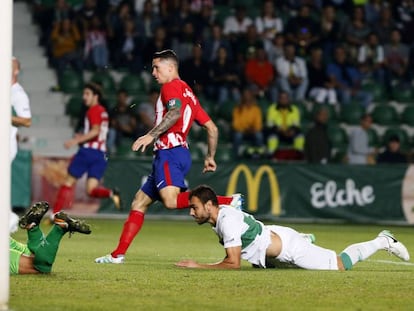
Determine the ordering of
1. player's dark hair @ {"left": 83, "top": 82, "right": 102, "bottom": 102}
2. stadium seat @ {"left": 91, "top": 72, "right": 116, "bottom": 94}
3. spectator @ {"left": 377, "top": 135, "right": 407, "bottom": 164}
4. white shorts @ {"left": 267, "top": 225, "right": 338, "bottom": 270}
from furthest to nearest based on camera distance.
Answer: stadium seat @ {"left": 91, "top": 72, "right": 116, "bottom": 94} → spectator @ {"left": 377, "top": 135, "right": 407, "bottom": 164} → player's dark hair @ {"left": 83, "top": 82, "right": 102, "bottom": 102} → white shorts @ {"left": 267, "top": 225, "right": 338, "bottom": 270}

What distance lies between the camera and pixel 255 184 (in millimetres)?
20984

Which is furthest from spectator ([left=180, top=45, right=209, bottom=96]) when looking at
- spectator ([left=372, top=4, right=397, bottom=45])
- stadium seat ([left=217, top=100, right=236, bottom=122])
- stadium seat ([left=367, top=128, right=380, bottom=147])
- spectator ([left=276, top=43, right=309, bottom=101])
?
spectator ([left=372, top=4, right=397, bottom=45])

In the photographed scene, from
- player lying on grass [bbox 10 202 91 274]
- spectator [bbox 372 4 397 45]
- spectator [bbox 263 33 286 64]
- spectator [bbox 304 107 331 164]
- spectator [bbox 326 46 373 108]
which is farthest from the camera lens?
spectator [bbox 372 4 397 45]

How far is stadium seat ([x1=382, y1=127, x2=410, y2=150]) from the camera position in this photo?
23.9 metres

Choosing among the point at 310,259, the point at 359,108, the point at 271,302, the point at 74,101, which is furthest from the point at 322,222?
the point at 271,302

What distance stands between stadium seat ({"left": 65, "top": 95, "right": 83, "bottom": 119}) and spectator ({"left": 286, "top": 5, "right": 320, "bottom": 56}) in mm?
4642

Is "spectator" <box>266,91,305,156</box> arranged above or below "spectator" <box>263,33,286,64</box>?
below

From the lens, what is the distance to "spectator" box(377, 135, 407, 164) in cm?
2212

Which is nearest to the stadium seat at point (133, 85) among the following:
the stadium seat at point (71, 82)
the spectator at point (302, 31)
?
the stadium seat at point (71, 82)

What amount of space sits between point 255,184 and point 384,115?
494cm

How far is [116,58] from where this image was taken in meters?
25.5

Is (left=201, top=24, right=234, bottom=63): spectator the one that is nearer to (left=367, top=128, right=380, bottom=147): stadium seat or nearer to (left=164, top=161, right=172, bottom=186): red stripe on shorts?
(left=367, top=128, right=380, bottom=147): stadium seat

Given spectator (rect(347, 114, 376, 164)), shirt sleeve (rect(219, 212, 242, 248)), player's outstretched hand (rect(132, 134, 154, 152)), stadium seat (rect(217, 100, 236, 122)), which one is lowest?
spectator (rect(347, 114, 376, 164))

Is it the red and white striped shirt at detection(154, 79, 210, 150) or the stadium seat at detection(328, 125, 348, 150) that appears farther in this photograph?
the stadium seat at detection(328, 125, 348, 150)
